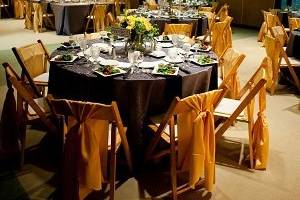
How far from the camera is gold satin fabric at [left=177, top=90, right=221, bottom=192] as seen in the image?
236cm

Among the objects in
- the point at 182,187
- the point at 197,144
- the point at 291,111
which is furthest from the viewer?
the point at 291,111

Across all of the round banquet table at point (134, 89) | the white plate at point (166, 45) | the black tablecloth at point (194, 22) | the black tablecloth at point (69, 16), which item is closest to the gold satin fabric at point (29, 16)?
the black tablecloth at point (69, 16)

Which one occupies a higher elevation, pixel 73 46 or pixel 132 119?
pixel 73 46

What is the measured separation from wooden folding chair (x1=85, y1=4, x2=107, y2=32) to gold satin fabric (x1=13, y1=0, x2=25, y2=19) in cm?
316

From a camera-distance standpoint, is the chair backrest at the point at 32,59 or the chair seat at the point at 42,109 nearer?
the chair seat at the point at 42,109

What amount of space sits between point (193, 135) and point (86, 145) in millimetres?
677

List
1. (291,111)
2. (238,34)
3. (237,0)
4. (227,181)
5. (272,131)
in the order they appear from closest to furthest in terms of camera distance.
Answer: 1. (227,181)
2. (272,131)
3. (291,111)
4. (238,34)
5. (237,0)

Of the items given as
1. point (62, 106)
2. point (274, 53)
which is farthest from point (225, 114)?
point (274, 53)

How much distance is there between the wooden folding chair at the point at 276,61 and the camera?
444 centimetres

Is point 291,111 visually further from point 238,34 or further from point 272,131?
point 238,34

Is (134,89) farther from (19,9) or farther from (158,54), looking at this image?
(19,9)

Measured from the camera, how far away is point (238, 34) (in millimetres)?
9586

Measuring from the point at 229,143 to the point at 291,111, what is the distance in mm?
1234

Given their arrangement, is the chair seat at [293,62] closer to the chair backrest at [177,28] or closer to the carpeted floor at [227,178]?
the carpeted floor at [227,178]
